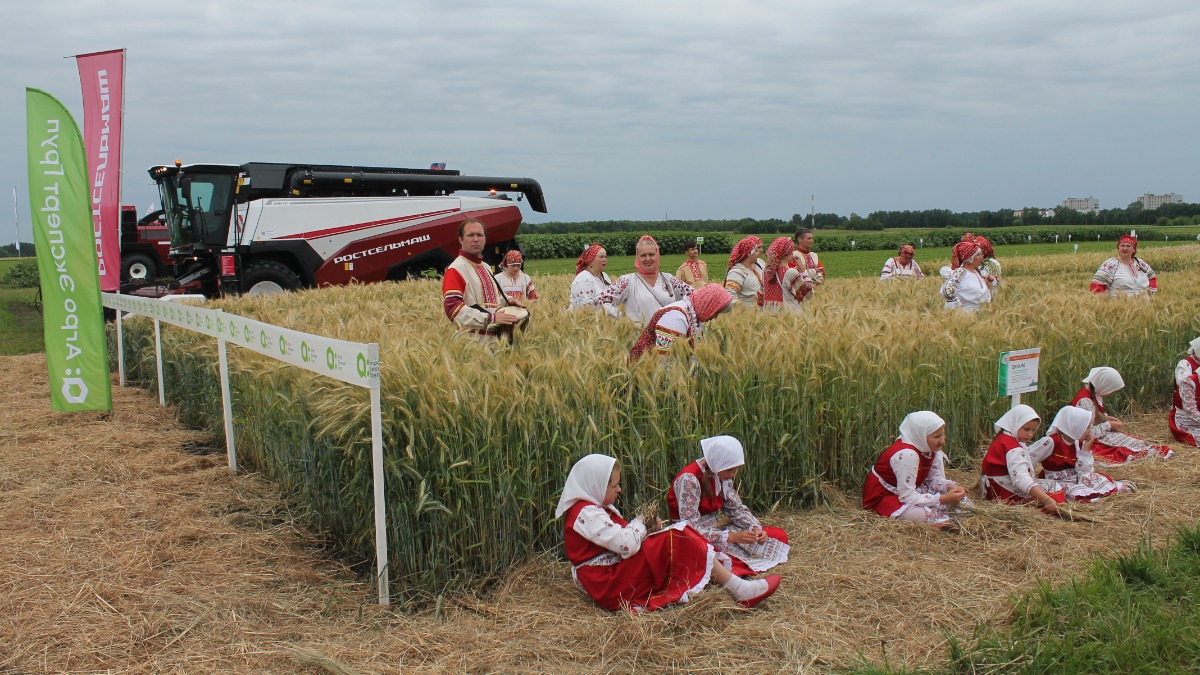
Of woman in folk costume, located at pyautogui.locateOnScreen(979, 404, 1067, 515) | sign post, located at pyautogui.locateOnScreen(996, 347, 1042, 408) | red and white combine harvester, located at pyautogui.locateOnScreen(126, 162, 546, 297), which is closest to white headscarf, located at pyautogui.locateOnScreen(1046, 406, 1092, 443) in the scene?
woman in folk costume, located at pyautogui.locateOnScreen(979, 404, 1067, 515)

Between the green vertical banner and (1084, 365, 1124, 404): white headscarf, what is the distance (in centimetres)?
802

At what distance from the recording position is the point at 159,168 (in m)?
16.1

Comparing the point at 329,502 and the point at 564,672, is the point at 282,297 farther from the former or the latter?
the point at 564,672

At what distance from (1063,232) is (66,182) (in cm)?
6766

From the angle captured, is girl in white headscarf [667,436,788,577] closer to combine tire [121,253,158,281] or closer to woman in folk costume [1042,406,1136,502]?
woman in folk costume [1042,406,1136,502]

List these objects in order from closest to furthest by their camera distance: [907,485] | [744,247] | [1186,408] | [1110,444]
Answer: [907,485] → [1110,444] → [1186,408] → [744,247]

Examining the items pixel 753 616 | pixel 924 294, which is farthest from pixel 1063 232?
pixel 753 616

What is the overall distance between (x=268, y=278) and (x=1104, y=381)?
1438cm

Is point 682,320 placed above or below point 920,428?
above

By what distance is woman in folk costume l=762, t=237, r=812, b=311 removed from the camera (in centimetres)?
821

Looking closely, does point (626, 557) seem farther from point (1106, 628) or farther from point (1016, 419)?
point (1016, 419)

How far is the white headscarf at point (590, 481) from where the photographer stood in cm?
359

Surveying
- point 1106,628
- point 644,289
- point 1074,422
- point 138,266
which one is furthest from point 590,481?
point 138,266

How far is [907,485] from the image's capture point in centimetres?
464
